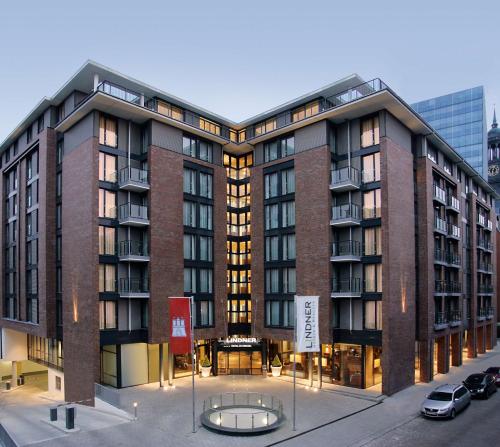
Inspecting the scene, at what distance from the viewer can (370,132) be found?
3369 centimetres

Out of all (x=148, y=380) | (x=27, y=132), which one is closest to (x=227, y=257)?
(x=148, y=380)

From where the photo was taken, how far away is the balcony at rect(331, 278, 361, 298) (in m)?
32.5

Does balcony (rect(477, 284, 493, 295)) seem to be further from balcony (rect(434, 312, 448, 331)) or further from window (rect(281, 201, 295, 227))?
window (rect(281, 201, 295, 227))

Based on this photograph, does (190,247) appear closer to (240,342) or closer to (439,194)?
(240,342)

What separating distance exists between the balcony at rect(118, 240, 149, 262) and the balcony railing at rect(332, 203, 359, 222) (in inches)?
549

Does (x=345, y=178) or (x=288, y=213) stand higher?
(x=345, y=178)

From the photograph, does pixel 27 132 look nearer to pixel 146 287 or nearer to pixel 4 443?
pixel 146 287

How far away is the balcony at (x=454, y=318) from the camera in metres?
41.2

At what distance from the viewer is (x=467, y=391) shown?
28016mm

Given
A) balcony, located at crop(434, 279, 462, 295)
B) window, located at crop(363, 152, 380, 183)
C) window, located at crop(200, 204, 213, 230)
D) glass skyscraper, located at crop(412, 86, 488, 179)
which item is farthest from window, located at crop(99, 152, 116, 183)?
glass skyscraper, located at crop(412, 86, 488, 179)

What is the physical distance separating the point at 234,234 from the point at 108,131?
13.7m

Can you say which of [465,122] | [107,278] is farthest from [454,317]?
[465,122]

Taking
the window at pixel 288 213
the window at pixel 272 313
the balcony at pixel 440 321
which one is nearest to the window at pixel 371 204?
the window at pixel 288 213

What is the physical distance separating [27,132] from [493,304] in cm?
5610
